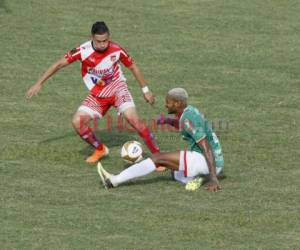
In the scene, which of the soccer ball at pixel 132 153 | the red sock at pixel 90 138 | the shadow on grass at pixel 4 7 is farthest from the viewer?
the shadow on grass at pixel 4 7

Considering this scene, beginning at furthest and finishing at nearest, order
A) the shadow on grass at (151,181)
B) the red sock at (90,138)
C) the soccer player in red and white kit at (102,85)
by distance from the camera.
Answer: the red sock at (90,138) → the soccer player in red and white kit at (102,85) → the shadow on grass at (151,181)

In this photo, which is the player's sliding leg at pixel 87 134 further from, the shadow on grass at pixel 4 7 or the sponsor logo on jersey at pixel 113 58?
the shadow on grass at pixel 4 7

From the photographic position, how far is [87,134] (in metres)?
16.4

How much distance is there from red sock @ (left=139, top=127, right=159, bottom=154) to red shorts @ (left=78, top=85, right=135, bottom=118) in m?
0.46

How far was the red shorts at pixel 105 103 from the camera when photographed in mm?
16312

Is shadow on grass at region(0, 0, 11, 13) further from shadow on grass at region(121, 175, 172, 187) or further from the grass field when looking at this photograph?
shadow on grass at region(121, 175, 172, 187)

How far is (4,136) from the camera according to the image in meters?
17.7

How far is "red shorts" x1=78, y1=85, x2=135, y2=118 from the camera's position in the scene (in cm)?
1631

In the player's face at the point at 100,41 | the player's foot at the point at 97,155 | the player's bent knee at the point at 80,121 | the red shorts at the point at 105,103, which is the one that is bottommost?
the player's foot at the point at 97,155

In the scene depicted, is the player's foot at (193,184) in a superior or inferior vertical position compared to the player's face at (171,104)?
inferior

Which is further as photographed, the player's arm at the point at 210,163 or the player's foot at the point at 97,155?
the player's foot at the point at 97,155

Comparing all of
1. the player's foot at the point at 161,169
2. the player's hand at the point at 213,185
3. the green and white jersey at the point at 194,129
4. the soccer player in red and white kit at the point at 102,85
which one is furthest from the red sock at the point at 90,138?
the player's hand at the point at 213,185

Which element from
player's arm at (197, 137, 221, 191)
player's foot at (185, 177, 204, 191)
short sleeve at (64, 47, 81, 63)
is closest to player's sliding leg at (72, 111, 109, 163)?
short sleeve at (64, 47, 81, 63)

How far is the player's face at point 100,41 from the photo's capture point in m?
15.9
